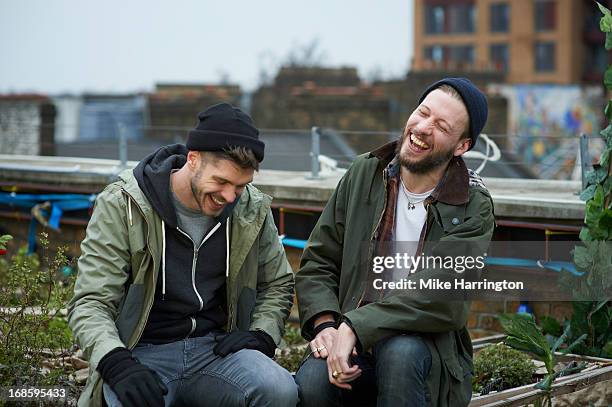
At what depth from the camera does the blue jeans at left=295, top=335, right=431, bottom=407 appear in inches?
169

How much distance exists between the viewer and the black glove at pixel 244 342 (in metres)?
4.45

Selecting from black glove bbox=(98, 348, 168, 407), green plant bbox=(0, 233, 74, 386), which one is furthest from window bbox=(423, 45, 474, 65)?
black glove bbox=(98, 348, 168, 407)

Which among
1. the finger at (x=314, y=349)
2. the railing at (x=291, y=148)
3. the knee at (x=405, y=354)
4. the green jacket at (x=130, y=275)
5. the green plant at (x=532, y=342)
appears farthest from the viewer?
the railing at (x=291, y=148)

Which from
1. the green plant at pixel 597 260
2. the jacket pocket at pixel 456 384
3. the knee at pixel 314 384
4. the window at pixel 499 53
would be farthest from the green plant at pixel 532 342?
the window at pixel 499 53

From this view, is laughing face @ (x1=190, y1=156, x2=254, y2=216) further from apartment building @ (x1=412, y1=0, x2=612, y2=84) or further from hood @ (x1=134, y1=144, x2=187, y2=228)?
apartment building @ (x1=412, y1=0, x2=612, y2=84)

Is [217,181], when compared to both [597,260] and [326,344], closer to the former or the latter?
[326,344]

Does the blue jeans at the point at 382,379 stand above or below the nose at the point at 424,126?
below

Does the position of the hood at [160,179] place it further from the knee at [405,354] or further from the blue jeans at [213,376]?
the knee at [405,354]

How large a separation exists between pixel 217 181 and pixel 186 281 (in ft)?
1.54

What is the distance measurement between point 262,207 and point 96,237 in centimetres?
76

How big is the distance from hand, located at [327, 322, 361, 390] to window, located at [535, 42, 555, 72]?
66.9 meters

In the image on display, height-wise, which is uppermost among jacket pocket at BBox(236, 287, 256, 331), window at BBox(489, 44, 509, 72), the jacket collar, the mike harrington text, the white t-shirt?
window at BBox(489, 44, 509, 72)

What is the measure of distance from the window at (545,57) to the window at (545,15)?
1.03m

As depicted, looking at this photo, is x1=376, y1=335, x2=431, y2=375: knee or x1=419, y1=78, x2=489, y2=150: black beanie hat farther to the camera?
x1=419, y1=78, x2=489, y2=150: black beanie hat
